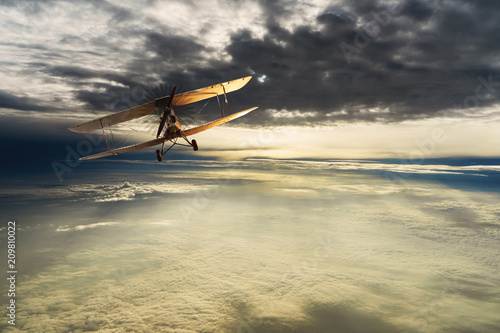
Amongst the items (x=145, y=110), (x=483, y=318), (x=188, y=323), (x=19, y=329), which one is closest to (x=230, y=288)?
(x=188, y=323)

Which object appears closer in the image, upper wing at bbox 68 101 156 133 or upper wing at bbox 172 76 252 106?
upper wing at bbox 172 76 252 106

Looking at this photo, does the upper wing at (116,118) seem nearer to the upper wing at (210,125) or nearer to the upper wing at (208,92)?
the upper wing at (208,92)

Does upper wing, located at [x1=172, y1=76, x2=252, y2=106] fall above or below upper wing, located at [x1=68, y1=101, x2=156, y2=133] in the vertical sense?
above

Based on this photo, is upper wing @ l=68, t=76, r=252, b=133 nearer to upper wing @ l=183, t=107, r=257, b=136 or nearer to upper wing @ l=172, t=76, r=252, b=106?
upper wing @ l=172, t=76, r=252, b=106

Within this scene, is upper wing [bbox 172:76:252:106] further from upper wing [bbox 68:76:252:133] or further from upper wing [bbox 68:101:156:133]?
upper wing [bbox 68:101:156:133]

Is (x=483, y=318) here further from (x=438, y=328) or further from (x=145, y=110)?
(x=145, y=110)

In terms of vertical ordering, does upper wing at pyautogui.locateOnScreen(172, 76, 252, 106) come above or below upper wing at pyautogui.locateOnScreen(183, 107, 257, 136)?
above

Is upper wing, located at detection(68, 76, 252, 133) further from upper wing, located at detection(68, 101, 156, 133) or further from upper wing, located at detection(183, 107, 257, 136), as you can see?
upper wing, located at detection(183, 107, 257, 136)
